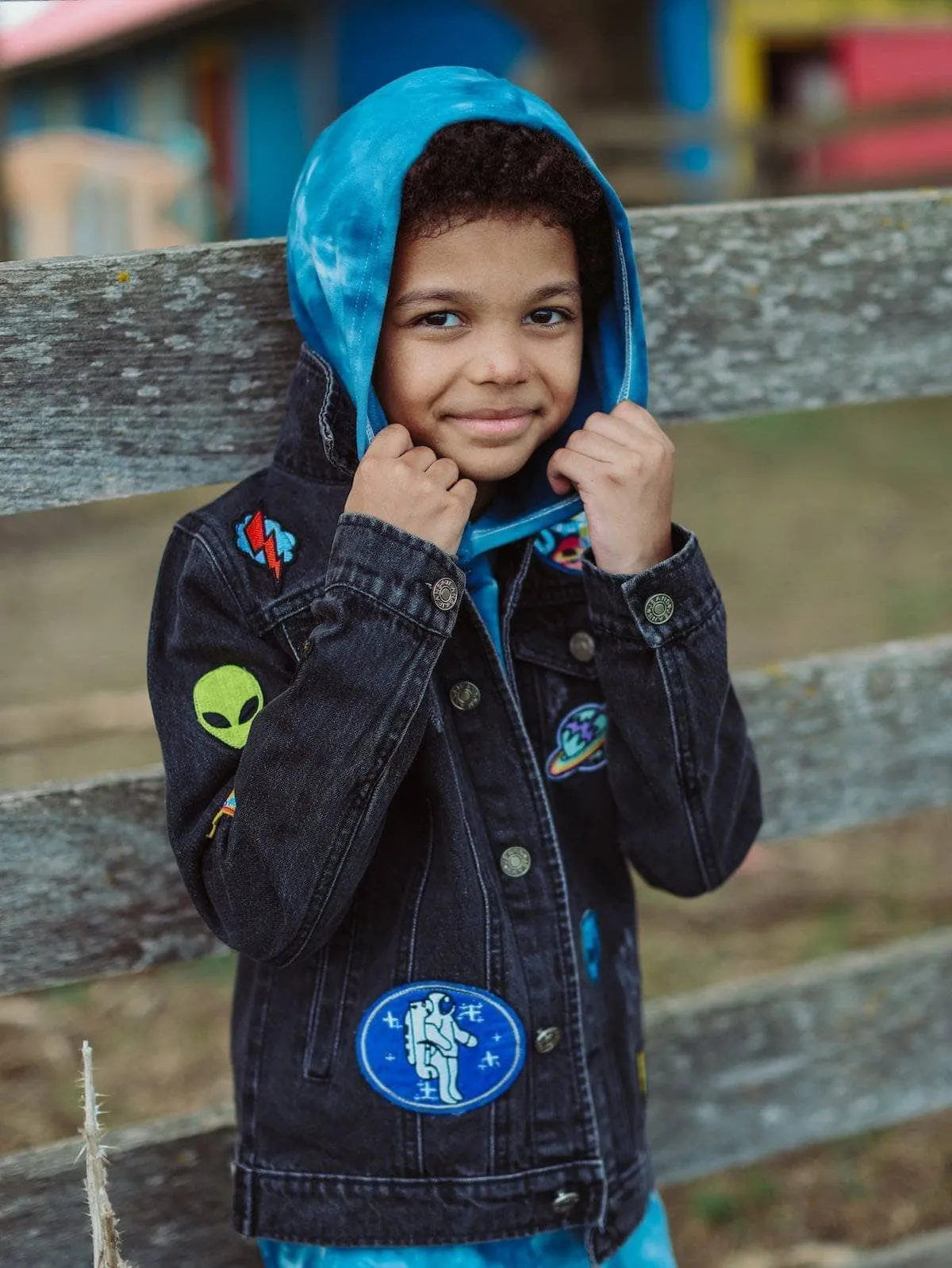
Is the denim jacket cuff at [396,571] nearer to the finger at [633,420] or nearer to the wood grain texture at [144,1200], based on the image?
the finger at [633,420]

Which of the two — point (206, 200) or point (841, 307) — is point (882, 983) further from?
point (206, 200)

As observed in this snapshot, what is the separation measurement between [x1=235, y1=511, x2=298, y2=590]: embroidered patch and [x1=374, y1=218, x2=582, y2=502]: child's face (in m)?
0.18

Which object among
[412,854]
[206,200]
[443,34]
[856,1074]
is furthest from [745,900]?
[443,34]

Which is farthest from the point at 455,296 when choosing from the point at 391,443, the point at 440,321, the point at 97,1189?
the point at 97,1189

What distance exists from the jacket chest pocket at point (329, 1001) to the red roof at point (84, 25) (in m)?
15.0

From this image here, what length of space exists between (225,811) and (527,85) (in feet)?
41.1

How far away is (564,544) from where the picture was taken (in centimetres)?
181

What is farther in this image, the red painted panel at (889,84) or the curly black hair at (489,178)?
the red painted panel at (889,84)

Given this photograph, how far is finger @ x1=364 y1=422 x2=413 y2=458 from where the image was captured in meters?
1.56

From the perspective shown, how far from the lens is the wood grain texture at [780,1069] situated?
206 cm

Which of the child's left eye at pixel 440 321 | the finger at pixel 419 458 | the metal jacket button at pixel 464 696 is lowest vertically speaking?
the metal jacket button at pixel 464 696

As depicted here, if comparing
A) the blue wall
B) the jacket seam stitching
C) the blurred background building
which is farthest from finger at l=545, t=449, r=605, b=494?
the blue wall

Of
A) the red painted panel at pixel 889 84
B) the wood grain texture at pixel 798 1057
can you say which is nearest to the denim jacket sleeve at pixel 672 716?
the wood grain texture at pixel 798 1057

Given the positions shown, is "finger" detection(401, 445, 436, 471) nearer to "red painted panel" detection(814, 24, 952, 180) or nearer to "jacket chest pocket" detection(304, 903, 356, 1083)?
"jacket chest pocket" detection(304, 903, 356, 1083)
